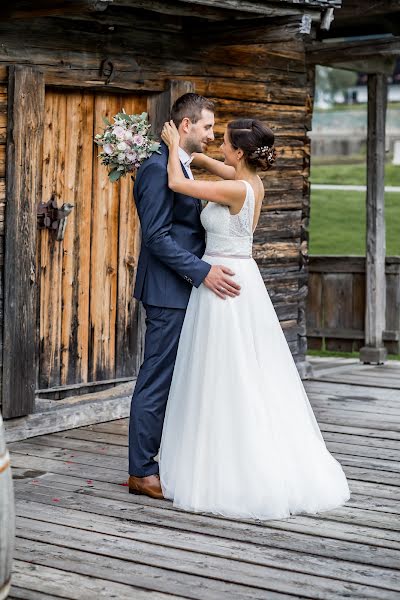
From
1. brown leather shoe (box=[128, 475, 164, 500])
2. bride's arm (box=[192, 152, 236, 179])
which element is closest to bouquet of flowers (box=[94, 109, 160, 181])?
bride's arm (box=[192, 152, 236, 179])

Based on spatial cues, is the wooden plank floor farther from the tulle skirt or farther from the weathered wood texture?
the weathered wood texture

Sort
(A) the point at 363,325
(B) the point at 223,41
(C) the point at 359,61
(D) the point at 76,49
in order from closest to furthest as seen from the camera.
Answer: (D) the point at 76,49
(B) the point at 223,41
(C) the point at 359,61
(A) the point at 363,325

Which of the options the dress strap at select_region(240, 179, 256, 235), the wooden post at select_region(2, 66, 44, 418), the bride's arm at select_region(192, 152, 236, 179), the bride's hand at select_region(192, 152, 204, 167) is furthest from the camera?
the wooden post at select_region(2, 66, 44, 418)

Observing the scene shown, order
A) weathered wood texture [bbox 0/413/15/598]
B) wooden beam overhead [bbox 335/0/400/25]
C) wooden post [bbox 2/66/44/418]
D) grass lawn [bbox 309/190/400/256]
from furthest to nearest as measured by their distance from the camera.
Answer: grass lawn [bbox 309/190/400/256] < wooden beam overhead [bbox 335/0/400/25] < wooden post [bbox 2/66/44/418] < weathered wood texture [bbox 0/413/15/598]

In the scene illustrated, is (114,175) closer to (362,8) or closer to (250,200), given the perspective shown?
(250,200)

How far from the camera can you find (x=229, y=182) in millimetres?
5723

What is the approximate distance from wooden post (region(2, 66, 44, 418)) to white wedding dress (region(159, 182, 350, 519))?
1662 millimetres

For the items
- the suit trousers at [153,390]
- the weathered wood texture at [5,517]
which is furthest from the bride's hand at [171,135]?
the weathered wood texture at [5,517]

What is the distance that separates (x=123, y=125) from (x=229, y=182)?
62cm

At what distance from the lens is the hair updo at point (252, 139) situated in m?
5.73

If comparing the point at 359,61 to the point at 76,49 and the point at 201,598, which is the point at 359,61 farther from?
the point at 201,598

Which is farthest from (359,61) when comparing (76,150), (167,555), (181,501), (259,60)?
(167,555)

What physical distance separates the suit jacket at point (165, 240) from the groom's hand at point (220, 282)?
3cm

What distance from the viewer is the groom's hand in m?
5.72
